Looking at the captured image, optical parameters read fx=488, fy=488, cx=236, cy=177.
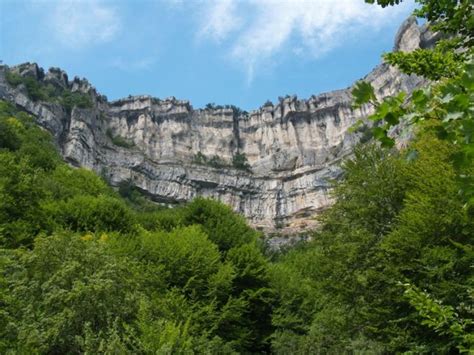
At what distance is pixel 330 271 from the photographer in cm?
1602

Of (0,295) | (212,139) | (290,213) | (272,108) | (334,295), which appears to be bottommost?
(0,295)

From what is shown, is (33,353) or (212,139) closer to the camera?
(33,353)

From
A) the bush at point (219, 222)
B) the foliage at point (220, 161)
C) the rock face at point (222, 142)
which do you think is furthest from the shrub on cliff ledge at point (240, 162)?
the bush at point (219, 222)

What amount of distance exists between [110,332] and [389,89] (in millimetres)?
93103

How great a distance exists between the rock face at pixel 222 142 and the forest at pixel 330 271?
199 ft

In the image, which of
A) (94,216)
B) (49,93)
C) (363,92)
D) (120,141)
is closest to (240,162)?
(120,141)

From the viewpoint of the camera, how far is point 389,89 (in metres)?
95.7

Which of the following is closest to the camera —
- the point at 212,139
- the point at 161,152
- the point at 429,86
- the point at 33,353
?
the point at 429,86

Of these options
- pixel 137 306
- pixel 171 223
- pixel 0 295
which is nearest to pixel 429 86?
pixel 0 295

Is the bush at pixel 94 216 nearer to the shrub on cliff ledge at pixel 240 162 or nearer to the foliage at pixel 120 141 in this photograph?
the foliage at pixel 120 141

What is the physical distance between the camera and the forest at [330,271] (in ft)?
17.0

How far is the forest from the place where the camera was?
517 centimetres

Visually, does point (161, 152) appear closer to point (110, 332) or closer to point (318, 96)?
point (318, 96)

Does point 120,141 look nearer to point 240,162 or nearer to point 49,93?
point 49,93
